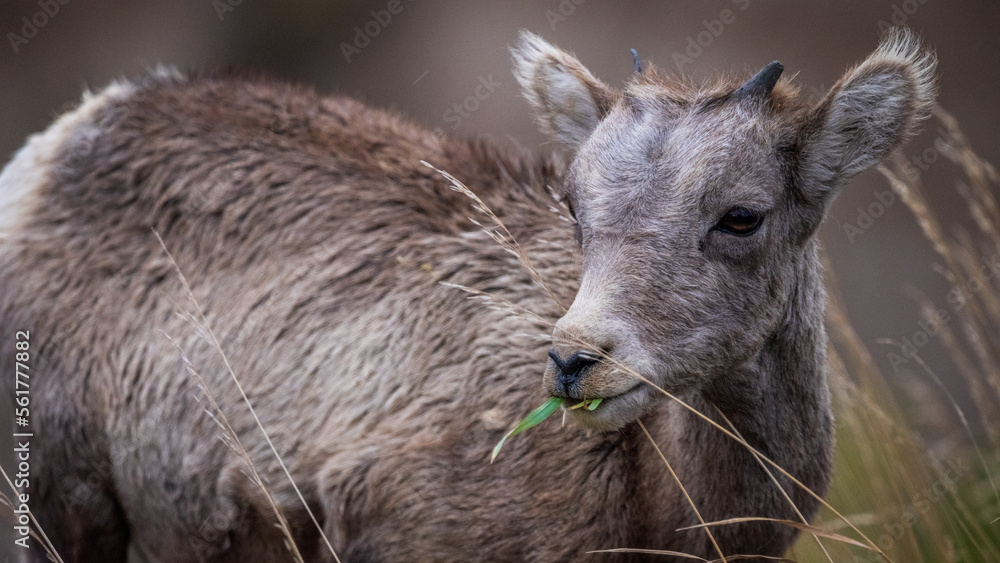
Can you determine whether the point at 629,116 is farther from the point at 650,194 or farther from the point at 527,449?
the point at 527,449

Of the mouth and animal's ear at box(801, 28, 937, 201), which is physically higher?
animal's ear at box(801, 28, 937, 201)

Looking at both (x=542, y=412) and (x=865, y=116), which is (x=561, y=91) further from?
(x=542, y=412)

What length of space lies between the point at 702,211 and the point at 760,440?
996mm

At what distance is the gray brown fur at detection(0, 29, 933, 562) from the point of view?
Answer: 3.10 meters

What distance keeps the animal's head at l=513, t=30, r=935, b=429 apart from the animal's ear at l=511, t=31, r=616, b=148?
37 cm

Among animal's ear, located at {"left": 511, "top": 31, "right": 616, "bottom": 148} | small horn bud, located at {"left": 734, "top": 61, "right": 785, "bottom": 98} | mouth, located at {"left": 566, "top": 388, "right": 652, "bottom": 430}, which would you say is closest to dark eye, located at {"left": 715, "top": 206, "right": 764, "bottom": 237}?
small horn bud, located at {"left": 734, "top": 61, "right": 785, "bottom": 98}

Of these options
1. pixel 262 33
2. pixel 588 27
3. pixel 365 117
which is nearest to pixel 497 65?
pixel 588 27

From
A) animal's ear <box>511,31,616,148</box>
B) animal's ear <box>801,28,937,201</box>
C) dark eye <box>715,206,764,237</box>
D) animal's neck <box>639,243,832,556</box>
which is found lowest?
animal's neck <box>639,243,832,556</box>

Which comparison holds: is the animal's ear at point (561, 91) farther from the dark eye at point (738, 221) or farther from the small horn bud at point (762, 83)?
the dark eye at point (738, 221)

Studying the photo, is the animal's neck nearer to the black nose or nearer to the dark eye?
the dark eye

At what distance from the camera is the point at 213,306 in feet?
15.1

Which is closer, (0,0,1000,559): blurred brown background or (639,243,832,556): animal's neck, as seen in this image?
(639,243,832,556): animal's neck

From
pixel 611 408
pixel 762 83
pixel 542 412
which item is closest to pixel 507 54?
pixel 762 83

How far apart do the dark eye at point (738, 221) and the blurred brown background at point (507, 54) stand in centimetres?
620
